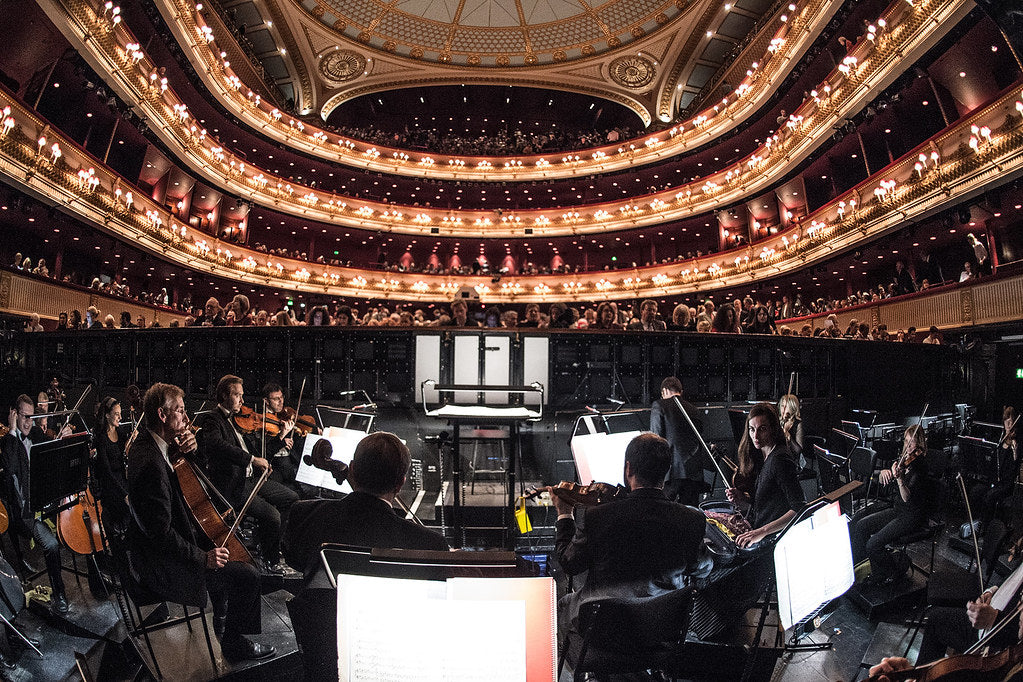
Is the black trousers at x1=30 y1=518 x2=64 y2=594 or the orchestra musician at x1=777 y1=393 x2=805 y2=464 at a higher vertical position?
the orchestra musician at x1=777 y1=393 x2=805 y2=464

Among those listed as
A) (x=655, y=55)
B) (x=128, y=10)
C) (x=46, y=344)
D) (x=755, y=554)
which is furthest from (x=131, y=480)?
(x=655, y=55)

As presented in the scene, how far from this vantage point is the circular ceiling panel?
26172 millimetres

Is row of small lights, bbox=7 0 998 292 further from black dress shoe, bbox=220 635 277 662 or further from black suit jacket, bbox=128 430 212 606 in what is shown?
black dress shoe, bbox=220 635 277 662

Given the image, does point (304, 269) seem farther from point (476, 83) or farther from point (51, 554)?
point (51, 554)

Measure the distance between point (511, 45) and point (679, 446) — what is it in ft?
94.0

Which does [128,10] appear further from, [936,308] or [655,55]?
[936,308]

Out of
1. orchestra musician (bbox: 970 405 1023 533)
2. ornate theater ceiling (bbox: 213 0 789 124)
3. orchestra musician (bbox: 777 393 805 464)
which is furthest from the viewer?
ornate theater ceiling (bbox: 213 0 789 124)

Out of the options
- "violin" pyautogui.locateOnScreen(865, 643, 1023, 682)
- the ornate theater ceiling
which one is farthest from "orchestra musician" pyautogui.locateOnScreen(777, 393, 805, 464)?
the ornate theater ceiling

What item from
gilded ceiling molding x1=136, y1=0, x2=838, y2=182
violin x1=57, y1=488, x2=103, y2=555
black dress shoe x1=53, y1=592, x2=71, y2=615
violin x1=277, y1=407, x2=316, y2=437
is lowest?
black dress shoe x1=53, y1=592, x2=71, y2=615

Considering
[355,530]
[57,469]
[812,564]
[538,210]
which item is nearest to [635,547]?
[812,564]

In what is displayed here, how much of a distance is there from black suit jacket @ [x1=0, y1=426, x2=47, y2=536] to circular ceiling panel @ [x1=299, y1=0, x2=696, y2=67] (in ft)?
87.4

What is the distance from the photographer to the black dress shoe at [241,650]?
3404 millimetres

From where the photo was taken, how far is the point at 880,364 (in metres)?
10.1

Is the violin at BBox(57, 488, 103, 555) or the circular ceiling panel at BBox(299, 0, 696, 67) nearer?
the violin at BBox(57, 488, 103, 555)
